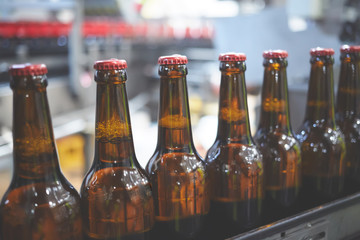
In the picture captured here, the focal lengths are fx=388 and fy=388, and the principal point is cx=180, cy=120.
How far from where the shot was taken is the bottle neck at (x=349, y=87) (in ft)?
2.70

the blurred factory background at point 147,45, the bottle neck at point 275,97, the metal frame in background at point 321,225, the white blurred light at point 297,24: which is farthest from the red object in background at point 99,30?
the metal frame in background at point 321,225

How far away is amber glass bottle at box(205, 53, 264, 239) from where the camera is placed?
0.67 meters

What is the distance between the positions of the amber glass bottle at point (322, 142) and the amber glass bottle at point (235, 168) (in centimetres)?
15

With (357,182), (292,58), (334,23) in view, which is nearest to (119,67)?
(357,182)

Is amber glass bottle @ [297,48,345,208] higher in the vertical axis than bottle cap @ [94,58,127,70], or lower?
lower

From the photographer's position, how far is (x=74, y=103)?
371 cm

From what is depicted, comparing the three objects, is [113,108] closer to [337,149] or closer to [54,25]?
[337,149]

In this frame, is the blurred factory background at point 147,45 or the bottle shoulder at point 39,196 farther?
the blurred factory background at point 147,45

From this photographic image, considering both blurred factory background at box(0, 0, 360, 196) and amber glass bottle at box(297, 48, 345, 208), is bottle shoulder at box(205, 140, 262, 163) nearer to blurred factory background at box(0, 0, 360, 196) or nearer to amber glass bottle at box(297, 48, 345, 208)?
amber glass bottle at box(297, 48, 345, 208)

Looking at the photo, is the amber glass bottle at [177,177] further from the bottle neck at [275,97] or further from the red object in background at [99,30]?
the red object in background at [99,30]

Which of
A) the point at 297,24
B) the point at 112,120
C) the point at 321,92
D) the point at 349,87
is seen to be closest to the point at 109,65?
the point at 112,120

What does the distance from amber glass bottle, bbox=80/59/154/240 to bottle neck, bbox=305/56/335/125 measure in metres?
0.41

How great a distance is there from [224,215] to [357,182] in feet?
1.16

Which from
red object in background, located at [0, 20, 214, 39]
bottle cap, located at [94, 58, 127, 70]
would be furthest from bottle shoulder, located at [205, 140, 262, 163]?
red object in background, located at [0, 20, 214, 39]
